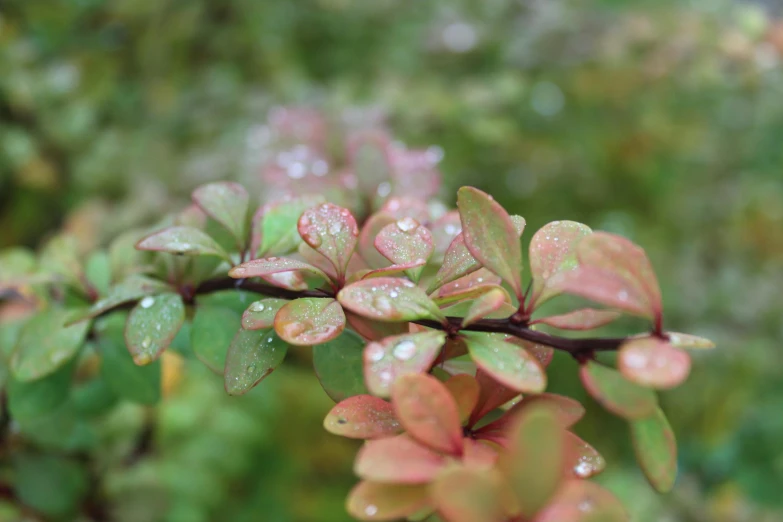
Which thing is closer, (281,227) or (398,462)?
(398,462)

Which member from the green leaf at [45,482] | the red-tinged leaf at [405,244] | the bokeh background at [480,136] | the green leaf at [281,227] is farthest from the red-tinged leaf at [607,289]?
the bokeh background at [480,136]

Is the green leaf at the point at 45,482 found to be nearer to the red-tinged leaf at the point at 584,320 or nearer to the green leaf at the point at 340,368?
the green leaf at the point at 340,368

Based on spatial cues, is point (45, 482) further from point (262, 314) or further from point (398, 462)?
point (398, 462)

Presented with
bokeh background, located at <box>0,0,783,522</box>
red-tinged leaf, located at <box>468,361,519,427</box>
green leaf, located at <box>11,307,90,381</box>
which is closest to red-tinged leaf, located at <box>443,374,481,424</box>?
red-tinged leaf, located at <box>468,361,519,427</box>

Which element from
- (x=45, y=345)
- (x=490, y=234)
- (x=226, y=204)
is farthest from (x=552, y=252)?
(x=45, y=345)

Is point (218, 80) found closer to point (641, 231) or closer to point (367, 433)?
point (641, 231)

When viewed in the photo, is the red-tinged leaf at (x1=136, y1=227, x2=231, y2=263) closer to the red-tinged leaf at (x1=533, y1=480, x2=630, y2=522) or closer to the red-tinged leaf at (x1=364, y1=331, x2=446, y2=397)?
the red-tinged leaf at (x1=364, y1=331, x2=446, y2=397)
